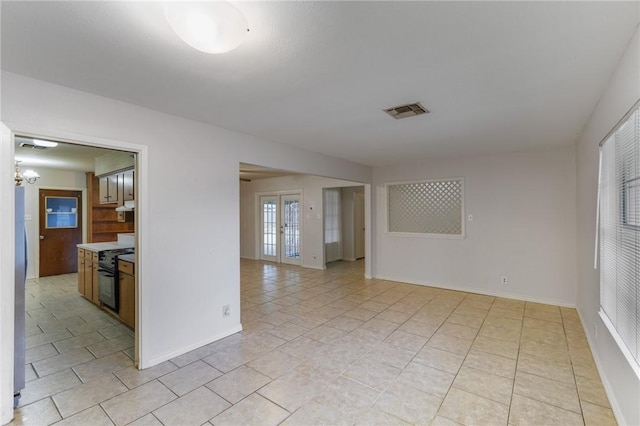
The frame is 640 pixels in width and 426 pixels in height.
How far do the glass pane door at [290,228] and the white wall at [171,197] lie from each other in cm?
448

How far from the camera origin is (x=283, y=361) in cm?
271

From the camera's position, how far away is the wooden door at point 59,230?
6426 millimetres

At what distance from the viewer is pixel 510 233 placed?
4.68 m

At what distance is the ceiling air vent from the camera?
8.59ft

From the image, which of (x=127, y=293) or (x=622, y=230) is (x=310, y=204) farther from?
(x=622, y=230)

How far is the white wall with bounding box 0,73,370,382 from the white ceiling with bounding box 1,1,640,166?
0.56ft

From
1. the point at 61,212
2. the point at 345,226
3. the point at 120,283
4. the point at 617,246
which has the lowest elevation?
the point at 120,283

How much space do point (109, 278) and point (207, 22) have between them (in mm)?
3737

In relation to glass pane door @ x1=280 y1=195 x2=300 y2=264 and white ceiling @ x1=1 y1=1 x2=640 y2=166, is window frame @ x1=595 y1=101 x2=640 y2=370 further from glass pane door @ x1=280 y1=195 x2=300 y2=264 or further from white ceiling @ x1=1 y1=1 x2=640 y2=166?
glass pane door @ x1=280 y1=195 x2=300 y2=264

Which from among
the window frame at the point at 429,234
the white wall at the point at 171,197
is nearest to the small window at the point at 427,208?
the window frame at the point at 429,234

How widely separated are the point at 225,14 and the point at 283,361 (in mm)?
2644

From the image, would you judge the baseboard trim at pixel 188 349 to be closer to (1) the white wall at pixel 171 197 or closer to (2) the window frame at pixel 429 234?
(1) the white wall at pixel 171 197

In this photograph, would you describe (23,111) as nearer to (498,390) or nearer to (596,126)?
(498,390)

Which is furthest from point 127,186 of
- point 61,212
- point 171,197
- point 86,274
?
point 61,212
